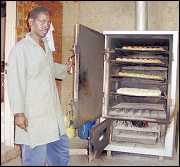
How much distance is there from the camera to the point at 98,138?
9.64 ft

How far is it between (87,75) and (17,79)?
95 cm

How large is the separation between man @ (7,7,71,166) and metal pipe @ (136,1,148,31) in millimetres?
1902

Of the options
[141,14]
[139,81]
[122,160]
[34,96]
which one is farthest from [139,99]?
[34,96]

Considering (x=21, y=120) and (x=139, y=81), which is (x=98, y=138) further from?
(x=139, y=81)

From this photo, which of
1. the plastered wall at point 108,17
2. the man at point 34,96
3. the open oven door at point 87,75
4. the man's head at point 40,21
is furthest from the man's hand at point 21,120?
the plastered wall at point 108,17

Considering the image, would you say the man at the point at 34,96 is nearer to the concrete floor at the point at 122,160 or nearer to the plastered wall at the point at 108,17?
the concrete floor at the point at 122,160

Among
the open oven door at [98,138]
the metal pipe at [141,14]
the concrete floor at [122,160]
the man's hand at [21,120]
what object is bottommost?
the concrete floor at [122,160]

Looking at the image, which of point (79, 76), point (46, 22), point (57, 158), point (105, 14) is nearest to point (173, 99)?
point (79, 76)

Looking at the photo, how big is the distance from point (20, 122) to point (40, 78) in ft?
1.46

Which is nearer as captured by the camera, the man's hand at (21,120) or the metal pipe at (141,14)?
the man's hand at (21,120)

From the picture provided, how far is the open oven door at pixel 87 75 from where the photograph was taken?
A: 2.62m

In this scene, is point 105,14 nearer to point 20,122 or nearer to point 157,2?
point 157,2

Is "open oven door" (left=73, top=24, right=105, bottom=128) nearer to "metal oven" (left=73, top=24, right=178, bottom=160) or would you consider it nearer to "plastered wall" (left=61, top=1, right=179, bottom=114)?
"metal oven" (left=73, top=24, right=178, bottom=160)

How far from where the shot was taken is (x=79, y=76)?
265 centimetres
